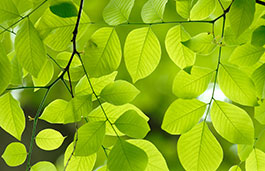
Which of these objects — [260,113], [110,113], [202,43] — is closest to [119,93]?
[110,113]

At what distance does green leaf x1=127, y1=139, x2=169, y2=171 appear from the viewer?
584mm

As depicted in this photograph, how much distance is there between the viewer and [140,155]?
535 mm

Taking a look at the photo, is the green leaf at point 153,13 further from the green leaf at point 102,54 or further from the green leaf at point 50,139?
the green leaf at point 50,139

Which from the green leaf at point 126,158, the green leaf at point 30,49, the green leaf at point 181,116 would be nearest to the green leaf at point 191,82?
the green leaf at point 181,116

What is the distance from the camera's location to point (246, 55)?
60 centimetres

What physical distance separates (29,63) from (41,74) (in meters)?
0.15

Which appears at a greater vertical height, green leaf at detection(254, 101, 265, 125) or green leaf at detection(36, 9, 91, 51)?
green leaf at detection(36, 9, 91, 51)

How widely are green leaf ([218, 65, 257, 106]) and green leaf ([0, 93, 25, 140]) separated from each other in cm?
34

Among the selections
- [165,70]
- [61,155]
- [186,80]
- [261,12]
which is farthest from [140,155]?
[61,155]

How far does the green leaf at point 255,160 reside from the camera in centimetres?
64

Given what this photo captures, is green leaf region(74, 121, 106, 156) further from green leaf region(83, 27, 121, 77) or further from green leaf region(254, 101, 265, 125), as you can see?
green leaf region(254, 101, 265, 125)

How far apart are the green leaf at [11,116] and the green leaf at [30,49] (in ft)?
0.37

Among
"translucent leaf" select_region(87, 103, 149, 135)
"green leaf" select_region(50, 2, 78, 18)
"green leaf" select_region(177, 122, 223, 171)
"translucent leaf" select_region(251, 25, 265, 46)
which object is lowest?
"green leaf" select_region(177, 122, 223, 171)

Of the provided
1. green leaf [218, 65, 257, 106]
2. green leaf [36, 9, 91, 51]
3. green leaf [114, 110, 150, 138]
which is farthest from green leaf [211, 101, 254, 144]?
green leaf [36, 9, 91, 51]
